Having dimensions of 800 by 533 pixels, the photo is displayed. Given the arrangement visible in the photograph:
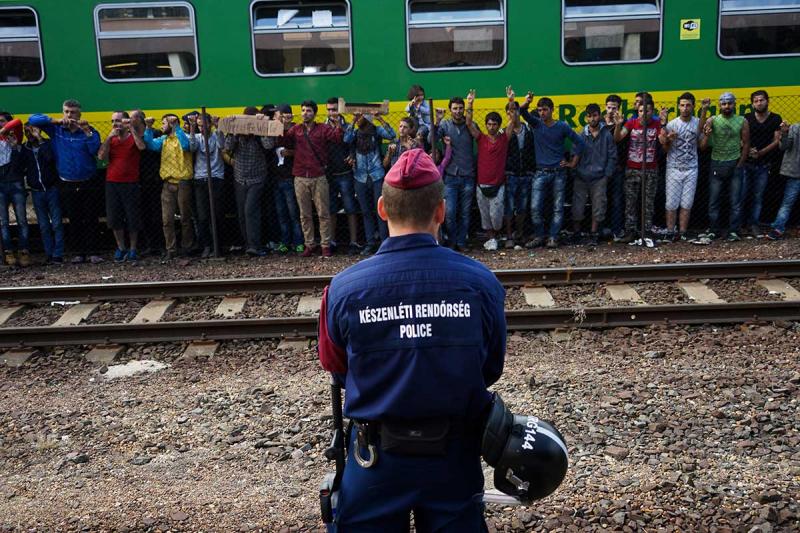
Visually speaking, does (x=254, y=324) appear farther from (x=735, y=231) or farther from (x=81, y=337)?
(x=735, y=231)

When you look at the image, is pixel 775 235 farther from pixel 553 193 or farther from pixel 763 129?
pixel 553 193

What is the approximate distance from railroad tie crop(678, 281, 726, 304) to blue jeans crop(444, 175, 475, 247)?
3094 mm

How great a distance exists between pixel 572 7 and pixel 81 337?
7446 millimetres

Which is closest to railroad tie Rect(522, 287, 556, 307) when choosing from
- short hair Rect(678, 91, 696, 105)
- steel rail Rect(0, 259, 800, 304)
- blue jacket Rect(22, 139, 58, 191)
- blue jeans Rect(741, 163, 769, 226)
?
steel rail Rect(0, 259, 800, 304)

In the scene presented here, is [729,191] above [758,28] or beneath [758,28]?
beneath

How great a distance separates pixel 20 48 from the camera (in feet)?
37.4

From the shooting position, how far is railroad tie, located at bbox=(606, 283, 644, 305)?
28.2ft

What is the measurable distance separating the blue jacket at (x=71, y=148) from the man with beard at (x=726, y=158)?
8089mm

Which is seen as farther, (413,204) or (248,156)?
Result: (248,156)

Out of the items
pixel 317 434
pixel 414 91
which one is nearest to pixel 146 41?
pixel 414 91

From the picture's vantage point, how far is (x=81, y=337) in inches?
319

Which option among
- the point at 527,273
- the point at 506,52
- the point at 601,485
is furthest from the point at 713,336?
the point at 506,52

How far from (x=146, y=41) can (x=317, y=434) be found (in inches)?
292

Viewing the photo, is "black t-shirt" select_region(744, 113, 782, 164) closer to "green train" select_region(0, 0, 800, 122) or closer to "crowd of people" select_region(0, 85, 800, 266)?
"crowd of people" select_region(0, 85, 800, 266)
